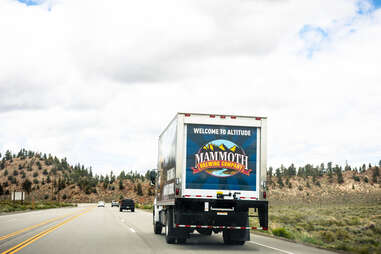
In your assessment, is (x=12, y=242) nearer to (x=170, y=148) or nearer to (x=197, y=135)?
(x=170, y=148)

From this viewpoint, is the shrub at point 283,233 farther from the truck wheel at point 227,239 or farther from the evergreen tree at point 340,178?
the evergreen tree at point 340,178

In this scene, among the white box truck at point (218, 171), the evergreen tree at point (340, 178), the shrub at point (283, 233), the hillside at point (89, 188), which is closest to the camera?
the white box truck at point (218, 171)

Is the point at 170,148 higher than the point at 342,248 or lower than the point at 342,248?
higher

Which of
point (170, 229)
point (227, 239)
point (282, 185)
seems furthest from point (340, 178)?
point (170, 229)

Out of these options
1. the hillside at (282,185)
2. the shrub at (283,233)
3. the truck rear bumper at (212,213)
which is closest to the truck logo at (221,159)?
the truck rear bumper at (212,213)

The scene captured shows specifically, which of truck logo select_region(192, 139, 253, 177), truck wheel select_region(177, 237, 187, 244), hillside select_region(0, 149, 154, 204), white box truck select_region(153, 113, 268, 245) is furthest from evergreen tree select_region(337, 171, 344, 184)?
truck logo select_region(192, 139, 253, 177)

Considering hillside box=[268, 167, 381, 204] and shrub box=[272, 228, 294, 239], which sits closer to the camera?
shrub box=[272, 228, 294, 239]

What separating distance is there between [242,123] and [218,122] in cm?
76

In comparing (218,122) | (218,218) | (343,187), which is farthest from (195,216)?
(343,187)

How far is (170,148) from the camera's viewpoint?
16047 mm

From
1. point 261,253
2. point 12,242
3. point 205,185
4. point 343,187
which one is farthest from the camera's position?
point 343,187

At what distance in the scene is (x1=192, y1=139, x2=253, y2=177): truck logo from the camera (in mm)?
14266

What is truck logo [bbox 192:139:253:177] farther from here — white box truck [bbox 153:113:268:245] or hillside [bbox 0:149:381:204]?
hillside [bbox 0:149:381:204]

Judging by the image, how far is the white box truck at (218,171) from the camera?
46.5 ft
